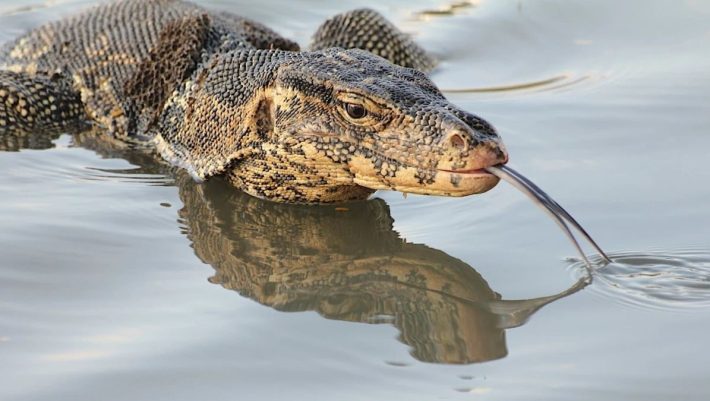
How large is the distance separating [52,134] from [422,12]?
4835 millimetres

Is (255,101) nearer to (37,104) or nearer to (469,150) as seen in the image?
(469,150)

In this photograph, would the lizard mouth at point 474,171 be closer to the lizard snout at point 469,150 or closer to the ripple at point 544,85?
the lizard snout at point 469,150

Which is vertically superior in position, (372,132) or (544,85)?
(544,85)

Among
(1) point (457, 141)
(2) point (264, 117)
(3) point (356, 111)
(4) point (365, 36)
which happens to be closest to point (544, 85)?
(4) point (365, 36)

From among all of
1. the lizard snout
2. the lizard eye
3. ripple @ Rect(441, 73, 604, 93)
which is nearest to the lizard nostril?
the lizard snout

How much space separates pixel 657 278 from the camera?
631 cm

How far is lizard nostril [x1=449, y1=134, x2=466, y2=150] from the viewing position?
6.31 metres

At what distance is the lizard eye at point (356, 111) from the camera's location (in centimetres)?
678

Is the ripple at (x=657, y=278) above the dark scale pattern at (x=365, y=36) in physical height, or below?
below

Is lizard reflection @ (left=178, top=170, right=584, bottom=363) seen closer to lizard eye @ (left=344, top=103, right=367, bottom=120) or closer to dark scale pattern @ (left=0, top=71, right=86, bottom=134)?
lizard eye @ (left=344, top=103, right=367, bottom=120)

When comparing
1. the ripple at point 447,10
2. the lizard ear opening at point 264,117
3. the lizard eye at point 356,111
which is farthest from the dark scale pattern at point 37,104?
the ripple at point 447,10

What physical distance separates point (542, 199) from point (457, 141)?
54 centimetres

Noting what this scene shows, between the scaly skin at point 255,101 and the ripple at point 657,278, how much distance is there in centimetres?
79

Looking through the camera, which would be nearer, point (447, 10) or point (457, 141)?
point (457, 141)
